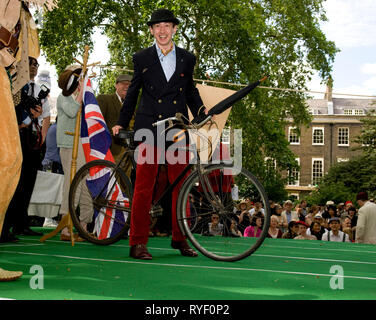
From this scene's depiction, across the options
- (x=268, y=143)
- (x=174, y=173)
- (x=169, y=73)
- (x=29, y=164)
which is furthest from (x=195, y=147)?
(x=268, y=143)

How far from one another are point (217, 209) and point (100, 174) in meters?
1.86

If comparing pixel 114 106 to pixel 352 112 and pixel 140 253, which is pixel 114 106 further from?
pixel 352 112

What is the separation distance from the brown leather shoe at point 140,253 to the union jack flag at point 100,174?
2.38 feet

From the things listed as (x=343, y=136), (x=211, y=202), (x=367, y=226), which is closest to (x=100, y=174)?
(x=211, y=202)

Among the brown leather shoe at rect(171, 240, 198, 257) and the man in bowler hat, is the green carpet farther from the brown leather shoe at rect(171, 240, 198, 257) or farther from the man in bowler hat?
the man in bowler hat

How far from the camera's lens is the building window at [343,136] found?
219 ft

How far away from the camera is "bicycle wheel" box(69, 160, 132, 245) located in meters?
6.39

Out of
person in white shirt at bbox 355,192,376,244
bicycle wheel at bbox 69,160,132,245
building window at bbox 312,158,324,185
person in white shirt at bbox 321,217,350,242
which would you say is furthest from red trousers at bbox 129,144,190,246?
building window at bbox 312,158,324,185

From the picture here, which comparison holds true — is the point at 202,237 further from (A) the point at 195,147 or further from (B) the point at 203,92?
(B) the point at 203,92

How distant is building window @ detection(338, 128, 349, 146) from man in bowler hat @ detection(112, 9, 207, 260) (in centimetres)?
6322

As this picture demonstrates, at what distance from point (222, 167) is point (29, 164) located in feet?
12.1
